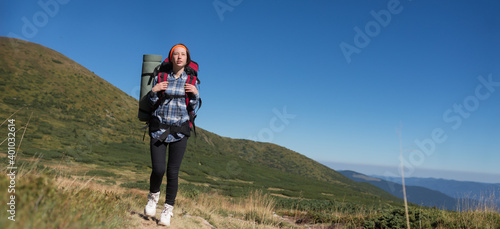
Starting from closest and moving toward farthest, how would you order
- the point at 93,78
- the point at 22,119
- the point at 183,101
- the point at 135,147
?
the point at 183,101 < the point at 22,119 < the point at 135,147 < the point at 93,78

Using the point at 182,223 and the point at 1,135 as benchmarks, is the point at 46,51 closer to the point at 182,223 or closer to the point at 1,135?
the point at 1,135

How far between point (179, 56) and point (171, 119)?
83 cm

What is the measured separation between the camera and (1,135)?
24.4 m

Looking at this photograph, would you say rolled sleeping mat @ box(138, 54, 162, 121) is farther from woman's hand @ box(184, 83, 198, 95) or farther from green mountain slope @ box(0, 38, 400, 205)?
green mountain slope @ box(0, 38, 400, 205)

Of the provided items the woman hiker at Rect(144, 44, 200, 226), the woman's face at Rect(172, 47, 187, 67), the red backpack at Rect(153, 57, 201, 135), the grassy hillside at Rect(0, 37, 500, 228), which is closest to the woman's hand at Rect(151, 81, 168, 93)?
the woman hiker at Rect(144, 44, 200, 226)

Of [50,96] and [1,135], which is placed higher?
[50,96]

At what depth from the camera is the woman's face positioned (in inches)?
155

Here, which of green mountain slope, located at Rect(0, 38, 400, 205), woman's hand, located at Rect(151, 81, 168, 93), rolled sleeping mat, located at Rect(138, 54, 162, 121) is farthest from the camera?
green mountain slope, located at Rect(0, 38, 400, 205)

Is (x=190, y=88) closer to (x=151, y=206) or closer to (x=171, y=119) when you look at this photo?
(x=171, y=119)

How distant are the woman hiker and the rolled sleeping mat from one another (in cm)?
18

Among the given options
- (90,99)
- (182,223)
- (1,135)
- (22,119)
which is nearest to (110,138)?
(22,119)

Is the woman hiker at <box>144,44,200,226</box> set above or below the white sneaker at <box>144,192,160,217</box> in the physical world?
above

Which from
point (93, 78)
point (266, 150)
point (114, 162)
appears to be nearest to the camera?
point (114, 162)

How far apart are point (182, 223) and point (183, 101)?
5.99ft
